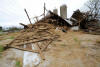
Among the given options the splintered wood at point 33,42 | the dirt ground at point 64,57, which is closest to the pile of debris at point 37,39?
the splintered wood at point 33,42

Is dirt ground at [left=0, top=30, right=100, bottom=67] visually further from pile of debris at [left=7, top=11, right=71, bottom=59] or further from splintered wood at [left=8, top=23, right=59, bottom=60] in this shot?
pile of debris at [left=7, top=11, right=71, bottom=59]

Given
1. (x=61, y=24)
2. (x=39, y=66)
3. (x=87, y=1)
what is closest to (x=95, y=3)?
(x=87, y=1)

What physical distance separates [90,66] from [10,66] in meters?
2.39

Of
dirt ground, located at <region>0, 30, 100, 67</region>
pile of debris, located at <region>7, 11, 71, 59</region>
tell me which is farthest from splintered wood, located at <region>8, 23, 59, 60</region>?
dirt ground, located at <region>0, 30, 100, 67</region>

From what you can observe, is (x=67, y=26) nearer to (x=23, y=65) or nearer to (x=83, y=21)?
(x=83, y=21)

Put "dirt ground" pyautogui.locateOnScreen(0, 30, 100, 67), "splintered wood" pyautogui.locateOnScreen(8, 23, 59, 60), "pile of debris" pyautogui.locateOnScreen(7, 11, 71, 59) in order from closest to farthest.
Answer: "dirt ground" pyautogui.locateOnScreen(0, 30, 100, 67), "splintered wood" pyautogui.locateOnScreen(8, 23, 59, 60), "pile of debris" pyautogui.locateOnScreen(7, 11, 71, 59)

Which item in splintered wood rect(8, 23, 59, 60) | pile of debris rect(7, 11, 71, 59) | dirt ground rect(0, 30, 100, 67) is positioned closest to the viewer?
dirt ground rect(0, 30, 100, 67)

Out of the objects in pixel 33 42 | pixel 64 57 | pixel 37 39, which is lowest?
pixel 64 57

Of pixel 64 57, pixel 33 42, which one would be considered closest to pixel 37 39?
pixel 33 42

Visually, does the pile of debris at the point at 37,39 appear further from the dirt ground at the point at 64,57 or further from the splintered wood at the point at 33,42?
the dirt ground at the point at 64,57

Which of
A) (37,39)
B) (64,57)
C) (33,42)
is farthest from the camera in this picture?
(37,39)

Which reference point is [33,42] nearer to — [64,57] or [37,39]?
[37,39]

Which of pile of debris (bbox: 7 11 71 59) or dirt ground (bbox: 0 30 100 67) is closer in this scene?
dirt ground (bbox: 0 30 100 67)

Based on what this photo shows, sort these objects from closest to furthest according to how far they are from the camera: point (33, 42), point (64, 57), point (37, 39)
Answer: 1. point (64, 57)
2. point (33, 42)
3. point (37, 39)
